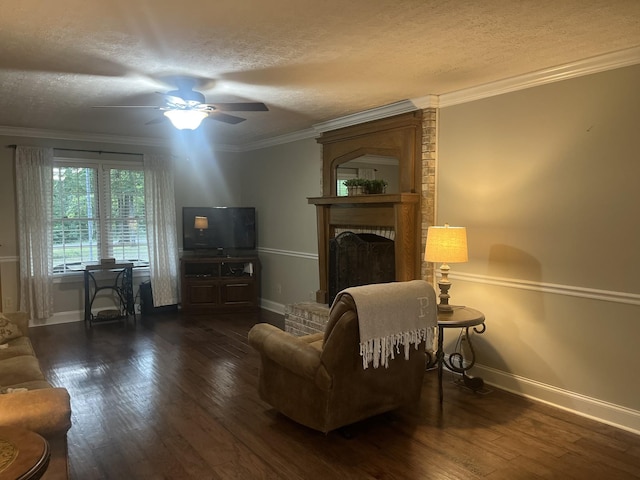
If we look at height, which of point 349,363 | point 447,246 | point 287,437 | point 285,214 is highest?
point 285,214

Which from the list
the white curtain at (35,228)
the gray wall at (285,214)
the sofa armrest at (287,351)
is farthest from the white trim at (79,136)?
the sofa armrest at (287,351)

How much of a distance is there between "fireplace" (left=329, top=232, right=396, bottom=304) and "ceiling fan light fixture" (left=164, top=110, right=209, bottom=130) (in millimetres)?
2137

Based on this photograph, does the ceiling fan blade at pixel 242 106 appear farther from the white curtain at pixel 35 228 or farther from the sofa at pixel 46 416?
the white curtain at pixel 35 228

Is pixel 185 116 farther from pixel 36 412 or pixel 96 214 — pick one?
pixel 96 214

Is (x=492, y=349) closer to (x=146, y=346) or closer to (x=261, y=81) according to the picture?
(x=261, y=81)

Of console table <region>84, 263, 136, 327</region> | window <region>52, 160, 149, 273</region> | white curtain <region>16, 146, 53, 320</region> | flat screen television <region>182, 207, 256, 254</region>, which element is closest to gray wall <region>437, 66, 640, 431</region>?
flat screen television <region>182, 207, 256, 254</region>

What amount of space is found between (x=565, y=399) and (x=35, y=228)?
6.12m

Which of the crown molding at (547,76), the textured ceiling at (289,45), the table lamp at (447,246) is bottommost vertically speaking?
the table lamp at (447,246)

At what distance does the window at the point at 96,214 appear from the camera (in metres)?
6.29

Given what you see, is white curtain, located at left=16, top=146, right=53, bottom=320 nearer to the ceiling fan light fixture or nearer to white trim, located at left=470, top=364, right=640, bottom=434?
the ceiling fan light fixture

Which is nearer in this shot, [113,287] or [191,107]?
[191,107]

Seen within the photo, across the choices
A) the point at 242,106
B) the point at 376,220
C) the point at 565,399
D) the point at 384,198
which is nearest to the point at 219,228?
the point at 376,220

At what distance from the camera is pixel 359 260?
16.9ft

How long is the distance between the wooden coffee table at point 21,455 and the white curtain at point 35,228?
475cm
